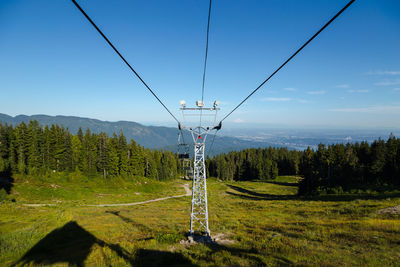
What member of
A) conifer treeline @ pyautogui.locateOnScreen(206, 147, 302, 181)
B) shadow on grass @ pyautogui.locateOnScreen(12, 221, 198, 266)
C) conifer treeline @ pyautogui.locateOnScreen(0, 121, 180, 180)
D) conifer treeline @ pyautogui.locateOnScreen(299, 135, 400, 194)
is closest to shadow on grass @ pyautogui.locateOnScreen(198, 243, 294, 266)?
shadow on grass @ pyautogui.locateOnScreen(12, 221, 198, 266)

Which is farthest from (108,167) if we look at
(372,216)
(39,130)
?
(372,216)

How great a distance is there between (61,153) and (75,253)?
2567 inches

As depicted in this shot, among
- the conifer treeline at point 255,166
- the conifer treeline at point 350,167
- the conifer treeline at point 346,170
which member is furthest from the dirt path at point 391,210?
the conifer treeline at point 255,166

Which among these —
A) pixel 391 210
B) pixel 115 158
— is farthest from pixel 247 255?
pixel 115 158

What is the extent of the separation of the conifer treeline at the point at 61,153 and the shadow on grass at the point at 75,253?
5430 centimetres

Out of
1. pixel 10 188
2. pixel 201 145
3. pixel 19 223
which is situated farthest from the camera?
pixel 10 188

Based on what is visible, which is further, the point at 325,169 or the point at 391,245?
the point at 325,169

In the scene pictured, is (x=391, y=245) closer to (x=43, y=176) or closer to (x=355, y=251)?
(x=355, y=251)

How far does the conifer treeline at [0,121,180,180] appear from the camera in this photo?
63094mm

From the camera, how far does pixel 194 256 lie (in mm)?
13906

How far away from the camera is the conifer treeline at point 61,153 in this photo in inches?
2484

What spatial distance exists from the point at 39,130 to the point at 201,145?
73.7 m

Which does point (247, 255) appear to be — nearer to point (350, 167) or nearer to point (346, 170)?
point (346, 170)

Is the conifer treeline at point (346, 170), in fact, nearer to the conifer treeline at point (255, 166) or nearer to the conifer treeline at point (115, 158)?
Result: the conifer treeline at point (115, 158)
